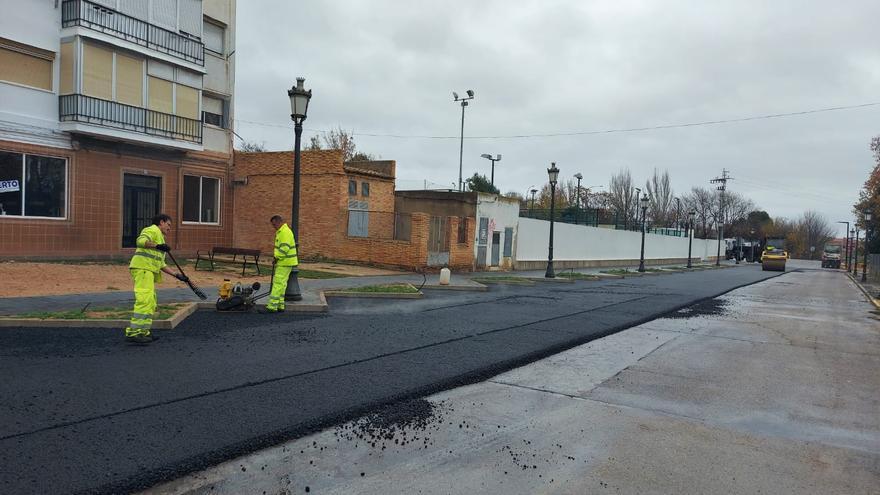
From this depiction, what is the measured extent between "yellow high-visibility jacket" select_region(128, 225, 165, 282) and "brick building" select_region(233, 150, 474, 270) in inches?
553

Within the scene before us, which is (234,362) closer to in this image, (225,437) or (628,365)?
(225,437)

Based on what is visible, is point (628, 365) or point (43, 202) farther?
point (43, 202)

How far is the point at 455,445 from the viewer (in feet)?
15.1

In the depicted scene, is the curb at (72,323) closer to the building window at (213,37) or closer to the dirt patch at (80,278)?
the dirt patch at (80,278)

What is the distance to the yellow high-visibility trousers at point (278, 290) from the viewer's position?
1060cm

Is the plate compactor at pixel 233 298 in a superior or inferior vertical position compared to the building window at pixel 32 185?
inferior

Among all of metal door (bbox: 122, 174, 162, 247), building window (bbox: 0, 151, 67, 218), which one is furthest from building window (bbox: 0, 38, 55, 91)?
metal door (bbox: 122, 174, 162, 247)

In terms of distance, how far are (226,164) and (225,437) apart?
21942 millimetres

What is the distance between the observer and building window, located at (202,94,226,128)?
2385 cm

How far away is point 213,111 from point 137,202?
554 cm

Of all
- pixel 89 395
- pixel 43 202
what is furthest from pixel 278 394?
pixel 43 202

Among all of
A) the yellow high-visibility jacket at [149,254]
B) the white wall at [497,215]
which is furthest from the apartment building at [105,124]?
the yellow high-visibility jacket at [149,254]

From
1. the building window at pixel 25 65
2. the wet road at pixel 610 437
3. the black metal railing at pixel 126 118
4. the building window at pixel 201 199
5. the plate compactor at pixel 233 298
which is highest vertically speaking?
the building window at pixel 25 65

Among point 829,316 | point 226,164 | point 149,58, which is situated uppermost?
point 149,58
